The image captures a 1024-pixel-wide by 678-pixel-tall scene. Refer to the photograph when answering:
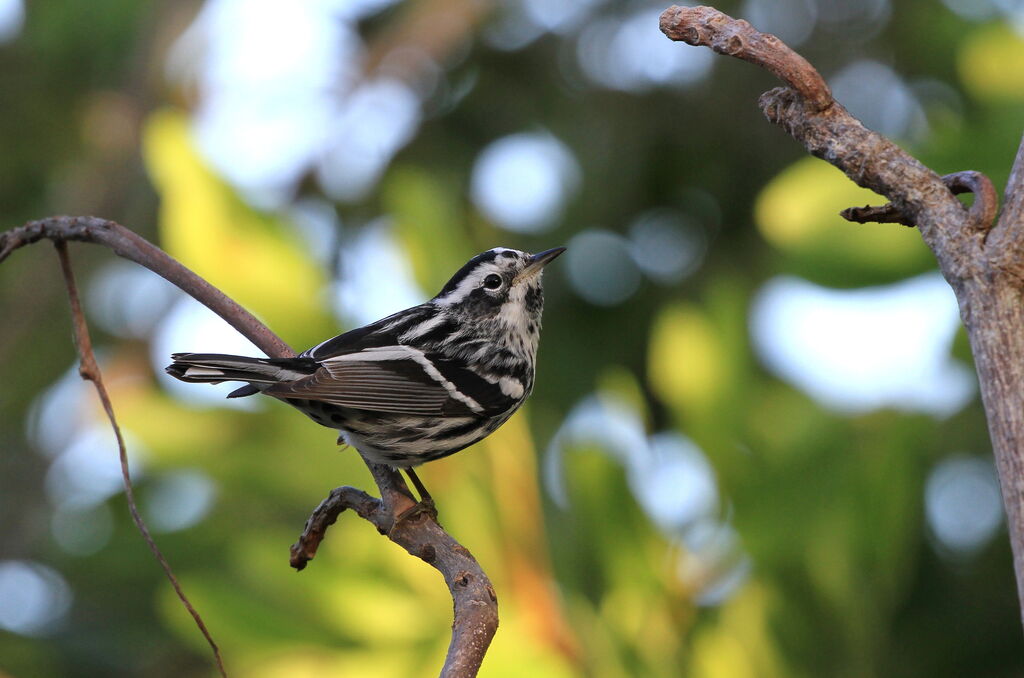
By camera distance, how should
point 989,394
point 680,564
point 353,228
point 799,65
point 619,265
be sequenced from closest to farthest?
point 989,394
point 799,65
point 680,564
point 619,265
point 353,228

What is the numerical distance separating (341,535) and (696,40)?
2.16 metres

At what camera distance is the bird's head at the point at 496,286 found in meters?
2.46

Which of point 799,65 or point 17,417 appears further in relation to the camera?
point 17,417

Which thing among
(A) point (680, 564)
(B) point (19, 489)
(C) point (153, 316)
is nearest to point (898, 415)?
(A) point (680, 564)

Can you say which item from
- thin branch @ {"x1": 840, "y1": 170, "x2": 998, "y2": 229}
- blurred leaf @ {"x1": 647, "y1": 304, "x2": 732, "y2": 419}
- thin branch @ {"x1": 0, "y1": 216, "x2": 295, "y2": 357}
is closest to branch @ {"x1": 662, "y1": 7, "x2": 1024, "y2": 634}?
thin branch @ {"x1": 840, "y1": 170, "x2": 998, "y2": 229}

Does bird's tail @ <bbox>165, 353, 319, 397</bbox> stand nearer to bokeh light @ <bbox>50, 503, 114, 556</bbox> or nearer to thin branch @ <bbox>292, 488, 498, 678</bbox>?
thin branch @ <bbox>292, 488, 498, 678</bbox>

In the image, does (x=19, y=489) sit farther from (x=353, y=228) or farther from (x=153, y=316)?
(x=353, y=228)

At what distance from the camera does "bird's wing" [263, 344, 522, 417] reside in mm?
1989

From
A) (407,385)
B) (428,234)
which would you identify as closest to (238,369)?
(407,385)

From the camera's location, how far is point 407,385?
2.17m

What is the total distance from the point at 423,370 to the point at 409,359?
0.12 feet

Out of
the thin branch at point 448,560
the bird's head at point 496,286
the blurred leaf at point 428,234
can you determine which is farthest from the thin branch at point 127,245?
the blurred leaf at point 428,234

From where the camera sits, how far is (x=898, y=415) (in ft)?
9.62

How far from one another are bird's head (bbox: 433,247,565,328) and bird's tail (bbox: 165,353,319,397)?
60 centimetres
